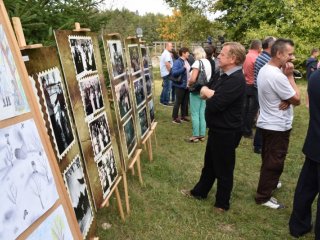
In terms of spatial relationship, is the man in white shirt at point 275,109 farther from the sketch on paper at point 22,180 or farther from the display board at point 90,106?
the sketch on paper at point 22,180

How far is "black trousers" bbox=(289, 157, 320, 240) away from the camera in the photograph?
3.05 meters

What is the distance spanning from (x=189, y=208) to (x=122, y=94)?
1.59 m

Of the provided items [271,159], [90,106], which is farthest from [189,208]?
[90,106]

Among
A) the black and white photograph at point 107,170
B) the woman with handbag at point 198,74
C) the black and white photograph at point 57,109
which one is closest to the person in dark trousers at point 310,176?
the black and white photograph at point 107,170

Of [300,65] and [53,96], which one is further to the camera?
[300,65]

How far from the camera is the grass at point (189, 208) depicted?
11.2ft

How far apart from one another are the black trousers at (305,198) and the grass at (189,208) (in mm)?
129

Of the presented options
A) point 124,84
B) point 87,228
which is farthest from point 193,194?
point 87,228

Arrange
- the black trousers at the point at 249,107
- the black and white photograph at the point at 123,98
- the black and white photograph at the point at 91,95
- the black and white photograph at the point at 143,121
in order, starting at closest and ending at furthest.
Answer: the black and white photograph at the point at 91,95 → the black and white photograph at the point at 123,98 → the black and white photograph at the point at 143,121 → the black trousers at the point at 249,107

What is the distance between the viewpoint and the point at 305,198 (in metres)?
3.21

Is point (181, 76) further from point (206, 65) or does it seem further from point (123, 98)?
point (123, 98)

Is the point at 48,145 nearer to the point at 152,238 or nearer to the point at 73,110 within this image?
the point at 73,110

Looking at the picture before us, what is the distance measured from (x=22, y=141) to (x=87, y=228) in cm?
118

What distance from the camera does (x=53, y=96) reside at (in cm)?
200
